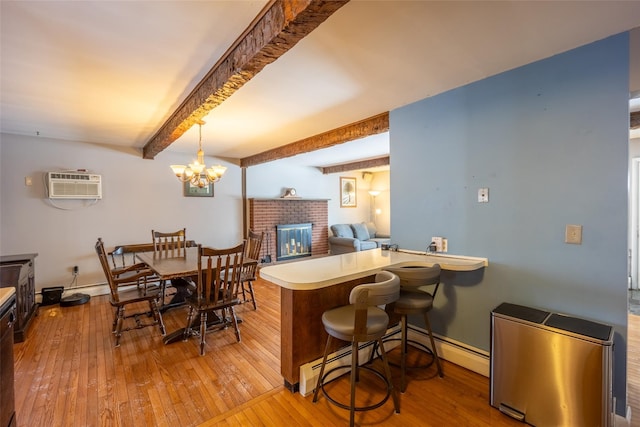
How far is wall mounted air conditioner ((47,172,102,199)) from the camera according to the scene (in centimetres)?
391

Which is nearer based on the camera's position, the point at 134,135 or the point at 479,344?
the point at 479,344

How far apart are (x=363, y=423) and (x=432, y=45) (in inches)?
91.8

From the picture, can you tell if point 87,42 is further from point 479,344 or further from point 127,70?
point 479,344

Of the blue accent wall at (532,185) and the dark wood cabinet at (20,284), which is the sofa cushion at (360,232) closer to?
the blue accent wall at (532,185)

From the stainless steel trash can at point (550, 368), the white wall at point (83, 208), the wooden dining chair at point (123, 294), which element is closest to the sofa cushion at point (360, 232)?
the white wall at point (83, 208)

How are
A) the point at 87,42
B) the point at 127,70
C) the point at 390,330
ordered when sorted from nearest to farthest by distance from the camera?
the point at 87,42 < the point at 127,70 < the point at 390,330

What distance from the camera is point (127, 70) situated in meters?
2.04

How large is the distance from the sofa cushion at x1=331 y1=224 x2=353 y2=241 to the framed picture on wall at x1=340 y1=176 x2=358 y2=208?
2.54 feet

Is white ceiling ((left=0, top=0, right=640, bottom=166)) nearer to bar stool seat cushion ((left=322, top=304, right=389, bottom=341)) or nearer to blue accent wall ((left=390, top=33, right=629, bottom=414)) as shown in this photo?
blue accent wall ((left=390, top=33, right=629, bottom=414))

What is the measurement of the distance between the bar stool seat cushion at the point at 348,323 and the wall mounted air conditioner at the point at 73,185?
417 cm

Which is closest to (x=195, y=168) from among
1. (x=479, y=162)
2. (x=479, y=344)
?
(x=479, y=162)

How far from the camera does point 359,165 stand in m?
6.41

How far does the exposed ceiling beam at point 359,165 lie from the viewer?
5.92 meters

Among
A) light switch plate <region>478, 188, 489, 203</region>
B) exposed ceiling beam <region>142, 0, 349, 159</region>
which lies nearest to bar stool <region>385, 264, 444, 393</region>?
light switch plate <region>478, 188, 489, 203</region>
